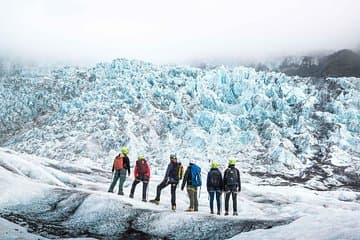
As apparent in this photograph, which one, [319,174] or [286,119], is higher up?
[286,119]

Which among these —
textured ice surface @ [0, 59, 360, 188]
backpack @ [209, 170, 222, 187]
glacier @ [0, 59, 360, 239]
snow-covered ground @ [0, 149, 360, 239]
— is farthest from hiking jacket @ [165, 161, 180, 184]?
textured ice surface @ [0, 59, 360, 188]

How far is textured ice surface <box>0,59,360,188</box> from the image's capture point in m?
107

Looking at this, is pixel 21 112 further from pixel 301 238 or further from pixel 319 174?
pixel 301 238

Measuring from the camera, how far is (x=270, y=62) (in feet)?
651

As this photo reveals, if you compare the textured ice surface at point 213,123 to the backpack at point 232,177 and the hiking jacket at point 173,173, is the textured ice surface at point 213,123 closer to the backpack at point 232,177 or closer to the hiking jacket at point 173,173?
the hiking jacket at point 173,173

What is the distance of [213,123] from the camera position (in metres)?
108

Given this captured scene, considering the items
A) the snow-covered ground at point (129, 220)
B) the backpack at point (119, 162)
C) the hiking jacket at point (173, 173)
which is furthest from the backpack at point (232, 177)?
the backpack at point (119, 162)

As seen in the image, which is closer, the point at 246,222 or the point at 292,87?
the point at 246,222

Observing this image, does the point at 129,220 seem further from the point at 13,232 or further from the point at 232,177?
the point at 13,232

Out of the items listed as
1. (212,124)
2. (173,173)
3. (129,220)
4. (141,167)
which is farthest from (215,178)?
(212,124)

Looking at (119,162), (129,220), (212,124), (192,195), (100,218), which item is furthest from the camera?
(212,124)

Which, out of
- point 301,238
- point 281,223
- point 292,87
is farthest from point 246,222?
point 292,87

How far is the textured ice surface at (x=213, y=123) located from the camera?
107 m

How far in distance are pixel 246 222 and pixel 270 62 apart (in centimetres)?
18667
